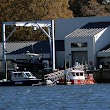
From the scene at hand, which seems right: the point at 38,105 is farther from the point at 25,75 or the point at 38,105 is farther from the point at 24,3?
the point at 24,3

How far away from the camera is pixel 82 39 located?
103125 millimetres

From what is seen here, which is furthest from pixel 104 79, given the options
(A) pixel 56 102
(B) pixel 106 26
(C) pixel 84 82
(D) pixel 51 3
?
(A) pixel 56 102

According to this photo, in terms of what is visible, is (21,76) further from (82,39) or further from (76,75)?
(82,39)

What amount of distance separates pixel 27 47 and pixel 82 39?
1066cm

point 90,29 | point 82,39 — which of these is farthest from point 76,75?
point 90,29

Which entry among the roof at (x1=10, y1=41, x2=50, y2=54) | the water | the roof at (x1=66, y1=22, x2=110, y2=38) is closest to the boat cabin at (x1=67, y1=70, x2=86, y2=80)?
the roof at (x1=66, y1=22, x2=110, y2=38)

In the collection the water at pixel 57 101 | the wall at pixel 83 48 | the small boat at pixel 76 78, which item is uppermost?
the wall at pixel 83 48

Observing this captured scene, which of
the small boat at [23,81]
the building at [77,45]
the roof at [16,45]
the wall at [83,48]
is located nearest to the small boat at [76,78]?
the small boat at [23,81]

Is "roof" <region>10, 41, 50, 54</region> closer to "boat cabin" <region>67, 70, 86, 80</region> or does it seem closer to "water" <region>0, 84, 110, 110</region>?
"boat cabin" <region>67, 70, 86, 80</region>

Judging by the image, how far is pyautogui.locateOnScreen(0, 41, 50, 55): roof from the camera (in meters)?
109

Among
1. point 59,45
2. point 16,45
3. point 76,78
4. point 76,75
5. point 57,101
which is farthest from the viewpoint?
point 16,45

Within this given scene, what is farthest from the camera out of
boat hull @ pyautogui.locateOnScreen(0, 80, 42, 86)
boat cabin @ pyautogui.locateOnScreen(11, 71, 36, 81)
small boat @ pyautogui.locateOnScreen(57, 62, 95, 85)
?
small boat @ pyautogui.locateOnScreen(57, 62, 95, 85)

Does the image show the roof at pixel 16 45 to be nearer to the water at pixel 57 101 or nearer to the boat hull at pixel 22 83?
the boat hull at pixel 22 83

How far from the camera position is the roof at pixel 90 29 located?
104425mm
